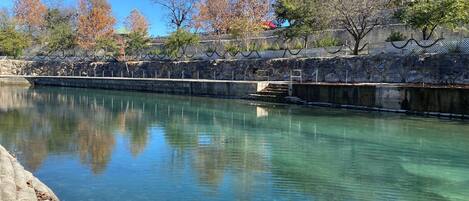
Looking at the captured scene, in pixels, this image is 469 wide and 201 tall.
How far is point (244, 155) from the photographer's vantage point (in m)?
14.8

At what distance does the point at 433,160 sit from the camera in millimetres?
14172

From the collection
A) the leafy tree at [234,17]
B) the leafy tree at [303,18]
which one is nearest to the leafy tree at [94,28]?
the leafy tree at [234,17]

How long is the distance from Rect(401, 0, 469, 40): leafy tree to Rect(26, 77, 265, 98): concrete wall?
11536 mm

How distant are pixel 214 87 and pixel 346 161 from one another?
25.8 metres

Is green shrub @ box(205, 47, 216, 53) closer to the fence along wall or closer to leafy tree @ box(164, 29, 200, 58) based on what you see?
leafy tree @ box(164, 29, 200, 58)

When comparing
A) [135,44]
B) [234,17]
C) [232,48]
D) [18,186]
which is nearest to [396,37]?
[232,48]

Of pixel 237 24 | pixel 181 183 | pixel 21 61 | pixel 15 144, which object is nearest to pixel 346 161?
pixel 181 183

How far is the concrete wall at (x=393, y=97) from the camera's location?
78.6ft

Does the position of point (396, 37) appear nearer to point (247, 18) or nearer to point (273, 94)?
point (273, 94)

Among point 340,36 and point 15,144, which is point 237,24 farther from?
point 15,144

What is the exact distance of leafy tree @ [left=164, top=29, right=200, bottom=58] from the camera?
55.9 metres

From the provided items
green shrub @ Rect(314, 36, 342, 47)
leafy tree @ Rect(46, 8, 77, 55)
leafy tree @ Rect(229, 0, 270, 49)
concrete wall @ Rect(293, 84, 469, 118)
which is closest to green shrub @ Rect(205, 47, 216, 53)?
leafy tree @ Rect(229, 0, 270, 49)

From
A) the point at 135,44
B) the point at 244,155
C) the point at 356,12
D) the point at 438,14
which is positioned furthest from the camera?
the point at 135,44

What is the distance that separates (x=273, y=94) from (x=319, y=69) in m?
5.77
